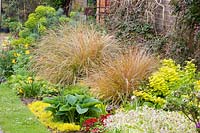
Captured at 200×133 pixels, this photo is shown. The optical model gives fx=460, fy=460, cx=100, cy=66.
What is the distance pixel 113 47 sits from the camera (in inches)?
348

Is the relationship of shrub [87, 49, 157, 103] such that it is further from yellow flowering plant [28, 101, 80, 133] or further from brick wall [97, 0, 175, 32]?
brick wall [97, 0, 175, 32]

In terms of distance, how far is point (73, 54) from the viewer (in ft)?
28.2

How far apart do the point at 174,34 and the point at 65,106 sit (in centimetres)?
410

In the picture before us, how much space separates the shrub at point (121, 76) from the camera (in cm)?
728

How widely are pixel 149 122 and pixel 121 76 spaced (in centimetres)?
204

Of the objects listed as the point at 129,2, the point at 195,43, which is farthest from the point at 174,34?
the point at 129,2

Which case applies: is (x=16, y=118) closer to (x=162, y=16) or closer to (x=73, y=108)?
(x=73, y=108)

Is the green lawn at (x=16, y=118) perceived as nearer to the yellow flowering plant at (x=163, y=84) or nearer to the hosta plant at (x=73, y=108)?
the hosta plant at (x=73, y=108)

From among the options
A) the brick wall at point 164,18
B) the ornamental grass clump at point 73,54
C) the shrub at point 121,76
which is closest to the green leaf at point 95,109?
the shrub at point 121,76

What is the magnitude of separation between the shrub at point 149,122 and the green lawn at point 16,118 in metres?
0.97

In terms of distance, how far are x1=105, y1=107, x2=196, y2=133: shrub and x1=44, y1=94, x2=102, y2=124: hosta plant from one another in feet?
1.57

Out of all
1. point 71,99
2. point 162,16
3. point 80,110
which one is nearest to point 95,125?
point 80,110

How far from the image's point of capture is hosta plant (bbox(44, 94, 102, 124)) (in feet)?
20.2

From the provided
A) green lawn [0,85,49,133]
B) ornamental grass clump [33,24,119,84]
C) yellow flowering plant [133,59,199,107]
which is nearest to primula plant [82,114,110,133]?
green lawn [0,85,49,133]
